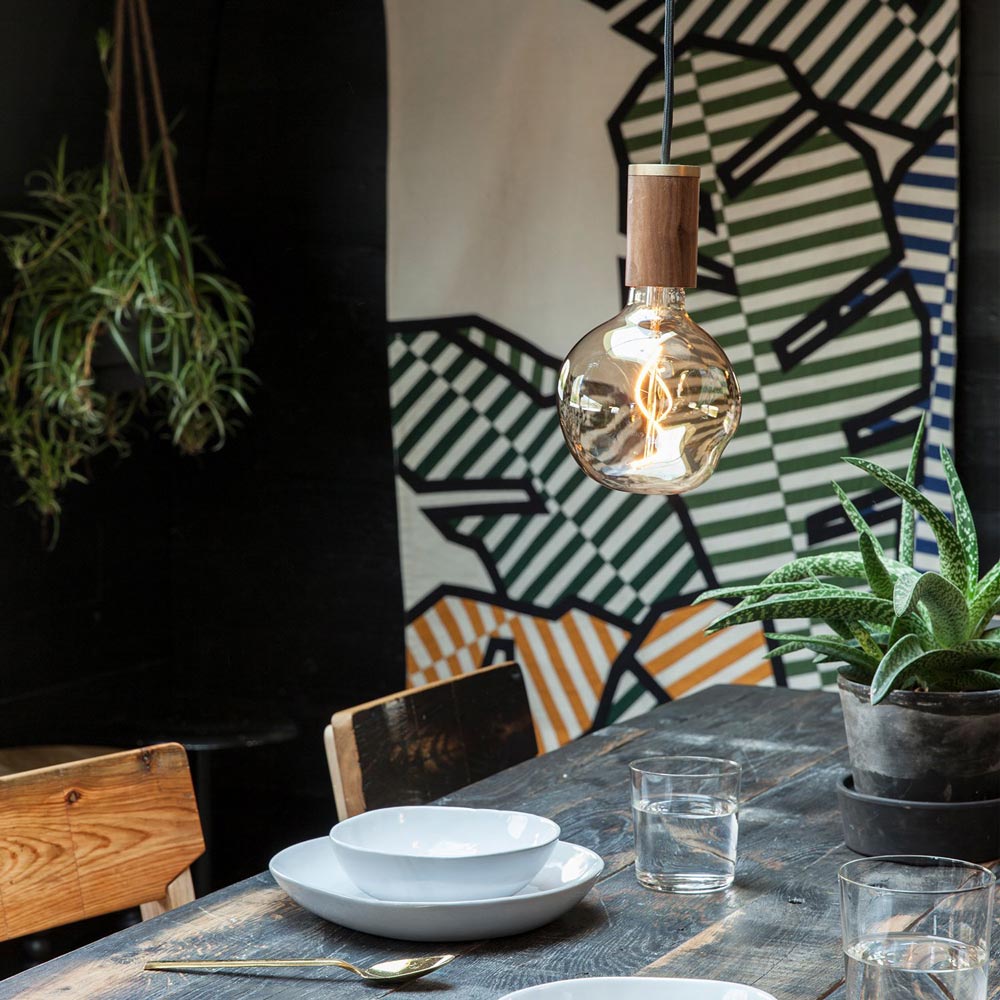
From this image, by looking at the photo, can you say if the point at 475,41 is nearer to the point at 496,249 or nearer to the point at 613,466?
the point at 496,249

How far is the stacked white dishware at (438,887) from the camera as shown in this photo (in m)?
1.24

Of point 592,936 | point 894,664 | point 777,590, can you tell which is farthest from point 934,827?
point 592,936

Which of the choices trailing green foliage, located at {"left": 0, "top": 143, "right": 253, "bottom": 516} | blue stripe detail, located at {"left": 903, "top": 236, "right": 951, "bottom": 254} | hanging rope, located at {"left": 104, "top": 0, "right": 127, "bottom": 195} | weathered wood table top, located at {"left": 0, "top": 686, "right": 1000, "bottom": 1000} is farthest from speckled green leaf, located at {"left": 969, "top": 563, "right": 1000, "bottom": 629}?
hanging rope, located at {"left": 104, "top": 0, "right": 127, "bottom": 195}

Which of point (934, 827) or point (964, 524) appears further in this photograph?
point (964, 524)

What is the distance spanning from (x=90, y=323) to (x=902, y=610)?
192 cm

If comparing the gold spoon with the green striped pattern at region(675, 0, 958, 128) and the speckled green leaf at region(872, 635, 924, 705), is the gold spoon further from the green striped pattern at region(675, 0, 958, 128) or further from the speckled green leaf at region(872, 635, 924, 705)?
the green striped pattern at region(675, 0, 958, 128)

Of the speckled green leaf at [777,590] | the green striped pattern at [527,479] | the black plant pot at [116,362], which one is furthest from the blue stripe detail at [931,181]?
the black plant pot at [116,362]

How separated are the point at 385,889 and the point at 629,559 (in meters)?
1.98

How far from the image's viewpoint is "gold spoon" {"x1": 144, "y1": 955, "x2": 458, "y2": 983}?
3.80 ft

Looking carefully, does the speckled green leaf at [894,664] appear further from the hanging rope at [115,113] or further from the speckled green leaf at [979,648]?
the hanging rope at [115,113]

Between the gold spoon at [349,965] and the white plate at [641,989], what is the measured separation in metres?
0.11

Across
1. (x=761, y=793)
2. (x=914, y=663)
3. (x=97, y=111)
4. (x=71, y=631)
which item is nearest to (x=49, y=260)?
(x=97, y=111)

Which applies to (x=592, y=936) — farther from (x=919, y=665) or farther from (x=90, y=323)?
(x=90, y=323)

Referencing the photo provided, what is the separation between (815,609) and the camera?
4.89 feet
